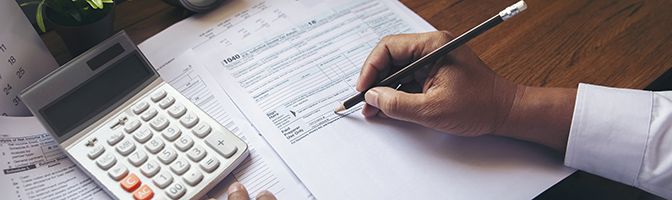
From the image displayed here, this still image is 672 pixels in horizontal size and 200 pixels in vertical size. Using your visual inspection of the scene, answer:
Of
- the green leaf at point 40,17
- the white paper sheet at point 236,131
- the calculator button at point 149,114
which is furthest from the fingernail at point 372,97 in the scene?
the green leaf at point 40,17

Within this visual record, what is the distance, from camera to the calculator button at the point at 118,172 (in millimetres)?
538

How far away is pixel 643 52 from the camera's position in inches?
26.4

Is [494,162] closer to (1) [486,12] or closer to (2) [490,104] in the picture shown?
(2) [490,104]

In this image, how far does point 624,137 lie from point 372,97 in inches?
9.7

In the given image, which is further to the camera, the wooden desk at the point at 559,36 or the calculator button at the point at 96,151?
the wooden desk at the point at 559,36

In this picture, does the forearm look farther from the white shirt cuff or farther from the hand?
the hand

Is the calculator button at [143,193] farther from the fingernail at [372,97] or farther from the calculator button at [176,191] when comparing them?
the fingernail at [372,97]

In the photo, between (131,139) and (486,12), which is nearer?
(131,139)

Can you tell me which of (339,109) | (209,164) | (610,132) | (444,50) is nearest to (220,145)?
(209,164)

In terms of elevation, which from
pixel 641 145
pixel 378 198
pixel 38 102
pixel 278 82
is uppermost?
pixel 38 102

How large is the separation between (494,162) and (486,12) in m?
0.23

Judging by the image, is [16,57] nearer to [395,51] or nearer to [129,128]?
Result: [129,128]

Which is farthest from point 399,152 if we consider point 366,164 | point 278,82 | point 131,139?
point 131,139

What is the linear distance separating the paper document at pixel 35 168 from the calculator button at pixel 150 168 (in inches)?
1.8
